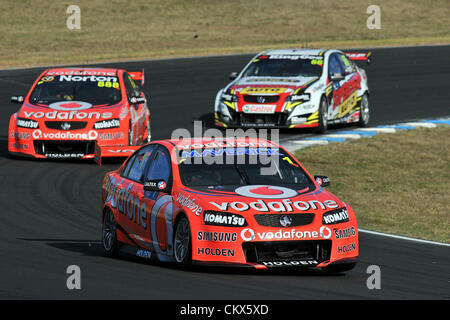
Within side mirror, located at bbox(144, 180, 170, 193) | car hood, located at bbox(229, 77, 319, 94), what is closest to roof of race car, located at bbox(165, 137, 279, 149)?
side mirror, located at bbox(144, 180, 170, 193)

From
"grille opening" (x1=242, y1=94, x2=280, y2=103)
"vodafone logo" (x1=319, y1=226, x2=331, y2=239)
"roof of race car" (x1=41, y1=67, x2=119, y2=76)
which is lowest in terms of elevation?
"grille opening" (x1=242, y1=94, x2=280, y2=103)

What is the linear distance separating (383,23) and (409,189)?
43714mm

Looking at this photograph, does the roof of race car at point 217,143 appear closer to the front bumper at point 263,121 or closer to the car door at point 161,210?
the car door at point 161,210

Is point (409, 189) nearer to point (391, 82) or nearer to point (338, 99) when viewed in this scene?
point (338, 99)

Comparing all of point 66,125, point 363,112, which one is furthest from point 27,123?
point 363,112

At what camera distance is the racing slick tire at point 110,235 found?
11.1m

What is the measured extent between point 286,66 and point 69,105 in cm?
562

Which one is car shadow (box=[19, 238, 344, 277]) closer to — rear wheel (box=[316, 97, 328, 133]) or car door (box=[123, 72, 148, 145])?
car door (box=[123, 72, 148, 145])

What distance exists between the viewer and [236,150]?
35.2 ft

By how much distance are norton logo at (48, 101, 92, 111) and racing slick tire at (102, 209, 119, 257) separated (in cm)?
742

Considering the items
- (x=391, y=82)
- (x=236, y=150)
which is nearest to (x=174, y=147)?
(x=236, y=150)

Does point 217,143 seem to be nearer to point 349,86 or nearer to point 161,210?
point 161,210

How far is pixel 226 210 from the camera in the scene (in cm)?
Answer: 954

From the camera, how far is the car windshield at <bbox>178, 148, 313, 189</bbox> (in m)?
10.4
